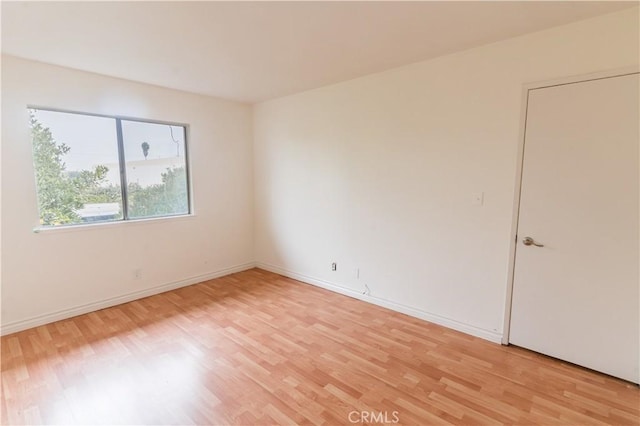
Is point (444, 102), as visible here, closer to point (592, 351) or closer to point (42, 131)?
point (592, 351)

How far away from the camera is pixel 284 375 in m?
2.23

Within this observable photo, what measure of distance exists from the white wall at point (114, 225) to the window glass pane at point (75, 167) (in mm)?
115

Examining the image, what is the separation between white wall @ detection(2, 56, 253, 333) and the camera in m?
2.77

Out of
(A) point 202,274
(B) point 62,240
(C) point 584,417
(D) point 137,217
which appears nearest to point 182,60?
(D) point 137,217

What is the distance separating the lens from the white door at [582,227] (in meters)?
2.09

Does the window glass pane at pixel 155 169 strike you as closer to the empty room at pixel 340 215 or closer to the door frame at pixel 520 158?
the empty room at pixel 340 215

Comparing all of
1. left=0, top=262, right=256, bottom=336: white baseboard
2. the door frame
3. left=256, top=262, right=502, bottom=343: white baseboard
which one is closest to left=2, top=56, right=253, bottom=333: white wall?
left=0, top=262, right=256, bottom=336: white baseboard

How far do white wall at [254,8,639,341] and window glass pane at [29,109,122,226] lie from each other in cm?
209

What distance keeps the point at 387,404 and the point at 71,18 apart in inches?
130

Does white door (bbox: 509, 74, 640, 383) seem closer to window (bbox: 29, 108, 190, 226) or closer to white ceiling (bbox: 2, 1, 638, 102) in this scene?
white ceiling (bbox: 2, 1, 638, 102)

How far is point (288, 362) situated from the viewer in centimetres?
239

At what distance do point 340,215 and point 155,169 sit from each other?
2.40m

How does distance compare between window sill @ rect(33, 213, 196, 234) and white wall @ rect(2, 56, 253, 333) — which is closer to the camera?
white wall @ rect(2, 56, 253, 333)

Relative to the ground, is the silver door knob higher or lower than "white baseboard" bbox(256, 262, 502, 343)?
higher
